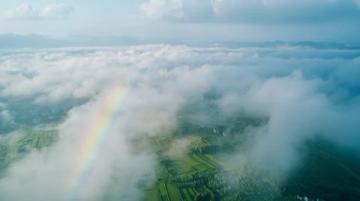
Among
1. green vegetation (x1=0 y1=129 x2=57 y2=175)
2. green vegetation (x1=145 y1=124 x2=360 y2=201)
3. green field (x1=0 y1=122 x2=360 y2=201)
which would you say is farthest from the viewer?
green vegetation (x1=0 y1=129 x2=57 y2=175)

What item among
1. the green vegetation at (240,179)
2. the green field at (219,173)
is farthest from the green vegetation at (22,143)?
the green vegetation at (240,179)

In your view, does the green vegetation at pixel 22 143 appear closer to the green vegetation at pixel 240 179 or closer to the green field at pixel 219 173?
the green field at pixel 219 173

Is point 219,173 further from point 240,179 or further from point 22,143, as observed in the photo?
point 22,143

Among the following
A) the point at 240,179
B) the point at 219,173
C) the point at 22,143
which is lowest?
the point at 219,173

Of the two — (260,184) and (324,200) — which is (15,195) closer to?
(260,184)

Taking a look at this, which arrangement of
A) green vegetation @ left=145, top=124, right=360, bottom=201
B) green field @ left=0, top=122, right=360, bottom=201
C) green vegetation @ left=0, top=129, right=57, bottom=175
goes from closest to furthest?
1. green vegetation @ left=145, top=124, right=360, bottom=201
2. green field @ left=0, top=122, right=360, bottom=201
3. green vegetation @ left=0, top=129, right=57, bottom=175

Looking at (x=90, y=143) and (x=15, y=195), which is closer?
(x=15, y=195)

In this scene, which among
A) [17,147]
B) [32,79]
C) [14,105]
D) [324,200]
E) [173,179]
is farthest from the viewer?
[32,79]

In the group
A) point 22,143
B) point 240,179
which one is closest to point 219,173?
point 240,179

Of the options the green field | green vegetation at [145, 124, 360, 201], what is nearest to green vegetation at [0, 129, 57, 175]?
the green field

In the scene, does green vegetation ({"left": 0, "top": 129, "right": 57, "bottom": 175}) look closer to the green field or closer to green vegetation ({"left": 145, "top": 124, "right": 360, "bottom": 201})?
the green field

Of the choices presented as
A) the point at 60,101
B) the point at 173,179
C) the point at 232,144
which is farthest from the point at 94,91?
the point at 173,179
